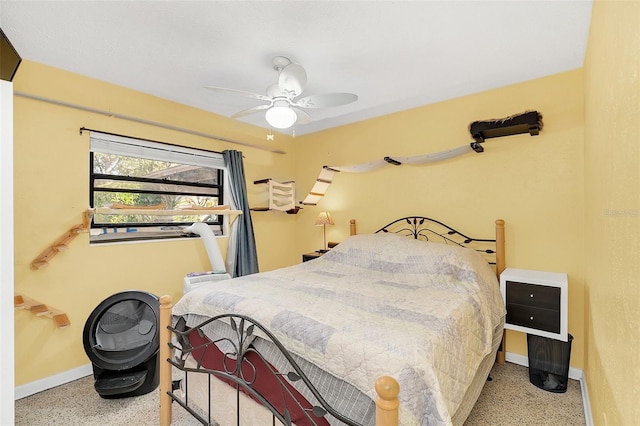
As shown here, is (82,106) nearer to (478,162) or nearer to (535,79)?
(478,162)

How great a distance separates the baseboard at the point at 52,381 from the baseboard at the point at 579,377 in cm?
390

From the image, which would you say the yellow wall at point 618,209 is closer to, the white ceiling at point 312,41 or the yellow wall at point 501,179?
the white ceiling at point 312,41

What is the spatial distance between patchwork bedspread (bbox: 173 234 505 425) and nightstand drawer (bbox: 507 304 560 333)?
6.3 inches

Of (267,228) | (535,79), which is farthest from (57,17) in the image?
(535,79)

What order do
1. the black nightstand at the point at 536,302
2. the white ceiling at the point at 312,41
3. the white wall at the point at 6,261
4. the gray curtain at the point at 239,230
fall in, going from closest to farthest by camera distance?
the white wall at the point at 6,261 < the white ceiling at the point at 312,41 < the black nightstand at the point at 536,302 < the gray curtain at the point at 239,230

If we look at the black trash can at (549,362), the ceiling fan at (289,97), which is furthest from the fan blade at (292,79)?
the black trash can at (549,362)

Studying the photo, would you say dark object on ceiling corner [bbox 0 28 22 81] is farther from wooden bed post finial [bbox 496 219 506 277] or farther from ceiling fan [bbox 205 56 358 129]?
wooden bed post finial [bbox 496 219 506 277]

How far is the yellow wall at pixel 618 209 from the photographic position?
924 millimetres

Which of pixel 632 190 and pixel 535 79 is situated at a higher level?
pixel 535 79

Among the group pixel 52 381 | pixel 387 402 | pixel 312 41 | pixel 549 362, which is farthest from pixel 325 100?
pixel 52 381

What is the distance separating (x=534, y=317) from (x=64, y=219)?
4062 millimetres

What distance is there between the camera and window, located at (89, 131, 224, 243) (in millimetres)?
2932

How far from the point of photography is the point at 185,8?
6.15 feet

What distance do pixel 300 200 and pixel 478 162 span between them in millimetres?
2573
